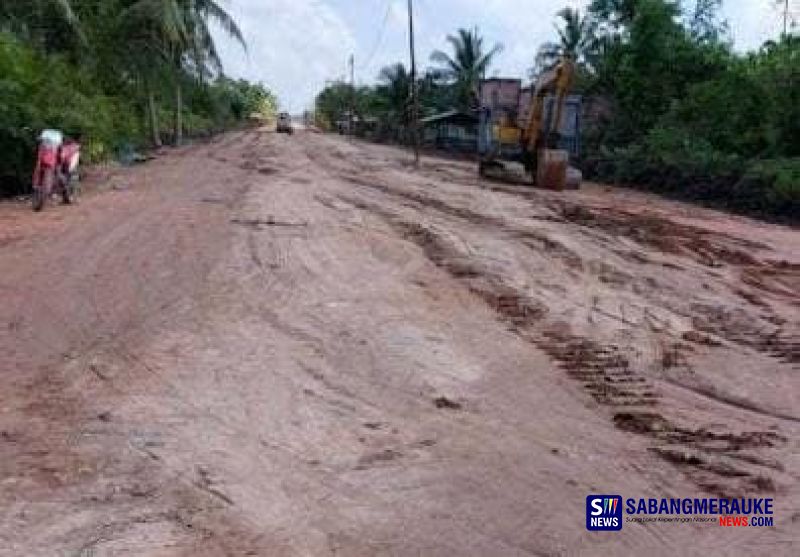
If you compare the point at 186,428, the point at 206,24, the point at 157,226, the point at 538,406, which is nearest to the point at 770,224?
the point at 157,226

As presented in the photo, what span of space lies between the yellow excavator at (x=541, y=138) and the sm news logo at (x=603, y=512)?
18402 mm

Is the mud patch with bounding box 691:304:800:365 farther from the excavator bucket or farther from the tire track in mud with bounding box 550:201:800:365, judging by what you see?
the excavator bucket

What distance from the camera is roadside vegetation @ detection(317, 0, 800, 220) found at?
82.6ft

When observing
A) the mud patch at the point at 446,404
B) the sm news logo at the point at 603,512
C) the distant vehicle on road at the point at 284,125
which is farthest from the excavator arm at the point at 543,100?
the distant vehicle on road at the point at 284,125

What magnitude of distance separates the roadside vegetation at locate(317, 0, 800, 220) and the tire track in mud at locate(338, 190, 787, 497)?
1401 cm

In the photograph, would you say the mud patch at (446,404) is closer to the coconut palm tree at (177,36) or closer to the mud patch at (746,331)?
the mud patch at (746,331)

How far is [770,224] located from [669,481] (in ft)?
53.6

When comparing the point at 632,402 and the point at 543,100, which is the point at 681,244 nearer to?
the point at 632,402

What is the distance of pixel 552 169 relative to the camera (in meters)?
23.5

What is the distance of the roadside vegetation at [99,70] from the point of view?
57.0 feet

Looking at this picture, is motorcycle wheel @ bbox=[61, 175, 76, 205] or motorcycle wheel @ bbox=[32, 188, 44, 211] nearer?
motorcycle wheel @ bbox=[32, 188, 44, 211]

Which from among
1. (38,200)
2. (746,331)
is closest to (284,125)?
(38,200)

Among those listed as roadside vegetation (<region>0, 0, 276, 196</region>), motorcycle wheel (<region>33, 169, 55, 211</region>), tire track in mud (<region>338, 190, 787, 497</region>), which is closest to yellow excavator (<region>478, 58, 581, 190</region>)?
roadside vegetation (<region>0, 0, 276, 196</region>)

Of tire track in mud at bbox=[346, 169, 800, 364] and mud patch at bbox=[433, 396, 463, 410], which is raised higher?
tire track in mud at bbox=[346, 169, 800, 364]
